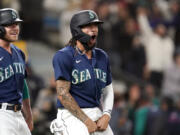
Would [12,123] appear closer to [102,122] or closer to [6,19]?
[102,122]

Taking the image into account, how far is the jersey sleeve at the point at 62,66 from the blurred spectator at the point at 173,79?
7.22 meters

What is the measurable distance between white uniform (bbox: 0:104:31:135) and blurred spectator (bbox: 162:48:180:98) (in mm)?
7132

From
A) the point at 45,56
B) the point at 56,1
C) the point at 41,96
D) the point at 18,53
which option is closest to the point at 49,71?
the point at 45,56

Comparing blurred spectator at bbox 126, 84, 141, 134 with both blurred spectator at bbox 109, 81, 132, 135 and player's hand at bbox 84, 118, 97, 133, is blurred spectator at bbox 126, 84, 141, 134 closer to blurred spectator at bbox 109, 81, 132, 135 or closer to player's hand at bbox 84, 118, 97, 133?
blurred spectator at bbox 109, 81, 132, 135

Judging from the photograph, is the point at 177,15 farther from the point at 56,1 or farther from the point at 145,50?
the point at 56,1

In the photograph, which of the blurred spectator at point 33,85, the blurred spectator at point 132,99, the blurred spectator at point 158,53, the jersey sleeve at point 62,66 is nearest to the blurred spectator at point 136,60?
the blurred spectator at point 158,53

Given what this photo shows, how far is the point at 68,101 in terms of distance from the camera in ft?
22.5

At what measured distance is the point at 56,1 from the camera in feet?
53.8

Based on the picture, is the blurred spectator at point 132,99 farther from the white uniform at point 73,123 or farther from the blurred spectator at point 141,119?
the white uniform at point 73,123

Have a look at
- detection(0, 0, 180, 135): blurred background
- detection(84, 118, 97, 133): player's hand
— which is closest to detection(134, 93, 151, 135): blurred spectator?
detection(0, 0, 180, 135): blurred background

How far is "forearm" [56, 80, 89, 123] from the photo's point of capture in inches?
270

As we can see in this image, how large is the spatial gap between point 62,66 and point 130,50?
8.15 meters

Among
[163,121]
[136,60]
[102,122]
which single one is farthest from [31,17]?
[102,122]

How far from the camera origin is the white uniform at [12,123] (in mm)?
6887
